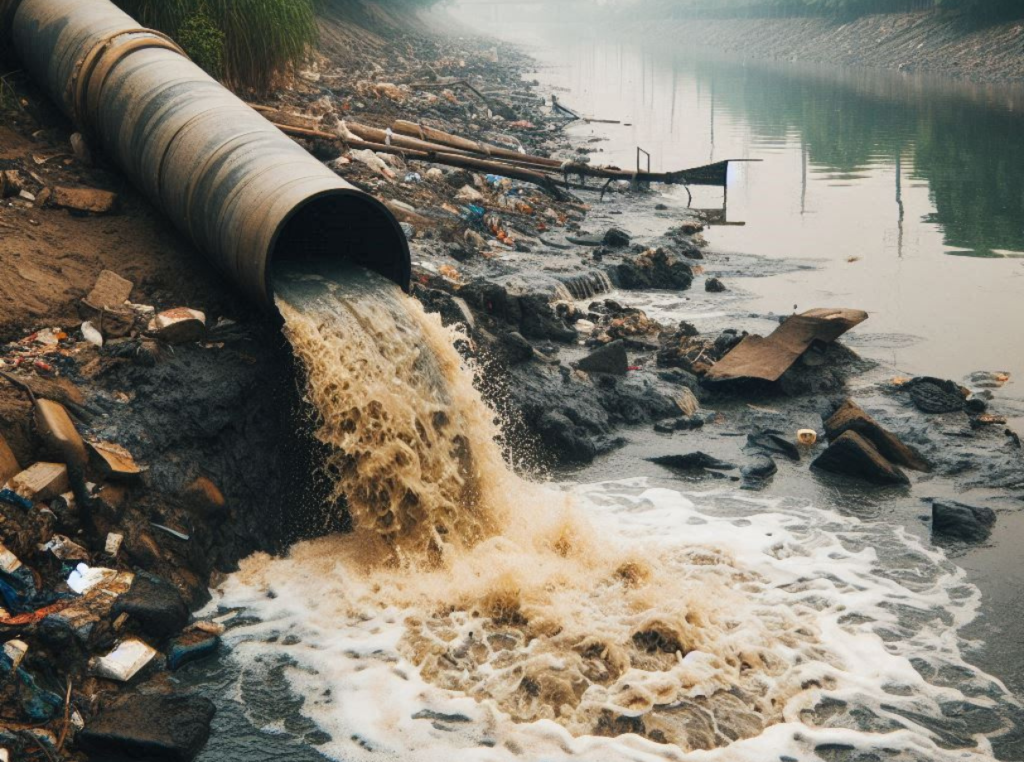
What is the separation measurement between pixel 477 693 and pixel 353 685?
0.73m

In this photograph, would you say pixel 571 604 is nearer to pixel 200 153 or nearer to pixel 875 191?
pixel 200 153

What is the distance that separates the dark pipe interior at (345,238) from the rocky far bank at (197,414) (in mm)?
770

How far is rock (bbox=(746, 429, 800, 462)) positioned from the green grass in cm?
822

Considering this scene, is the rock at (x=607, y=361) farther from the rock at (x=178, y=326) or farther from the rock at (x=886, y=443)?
the rock at (x=178, y=326)

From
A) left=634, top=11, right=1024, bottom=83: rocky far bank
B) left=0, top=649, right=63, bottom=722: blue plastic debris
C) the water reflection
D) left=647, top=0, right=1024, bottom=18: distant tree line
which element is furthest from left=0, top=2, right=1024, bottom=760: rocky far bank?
left=647, top=0, right=1024, bottom=18: distant tree line

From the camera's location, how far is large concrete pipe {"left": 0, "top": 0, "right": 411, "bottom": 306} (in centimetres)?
743

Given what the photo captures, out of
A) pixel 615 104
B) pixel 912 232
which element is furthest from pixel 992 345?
pixel 615 104

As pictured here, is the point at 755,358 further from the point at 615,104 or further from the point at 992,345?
the point at 615,104

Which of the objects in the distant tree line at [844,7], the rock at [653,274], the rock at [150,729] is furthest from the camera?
the distant tree line at [844,7]

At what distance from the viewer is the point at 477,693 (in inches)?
229

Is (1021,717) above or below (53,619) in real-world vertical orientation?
below

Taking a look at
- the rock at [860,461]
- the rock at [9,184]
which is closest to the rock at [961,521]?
the rock at [860,461]

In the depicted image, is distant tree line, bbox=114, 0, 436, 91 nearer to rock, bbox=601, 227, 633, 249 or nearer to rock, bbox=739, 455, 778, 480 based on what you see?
rock, bbox=601, 227, 633, 249

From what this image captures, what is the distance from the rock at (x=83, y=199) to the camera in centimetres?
874
